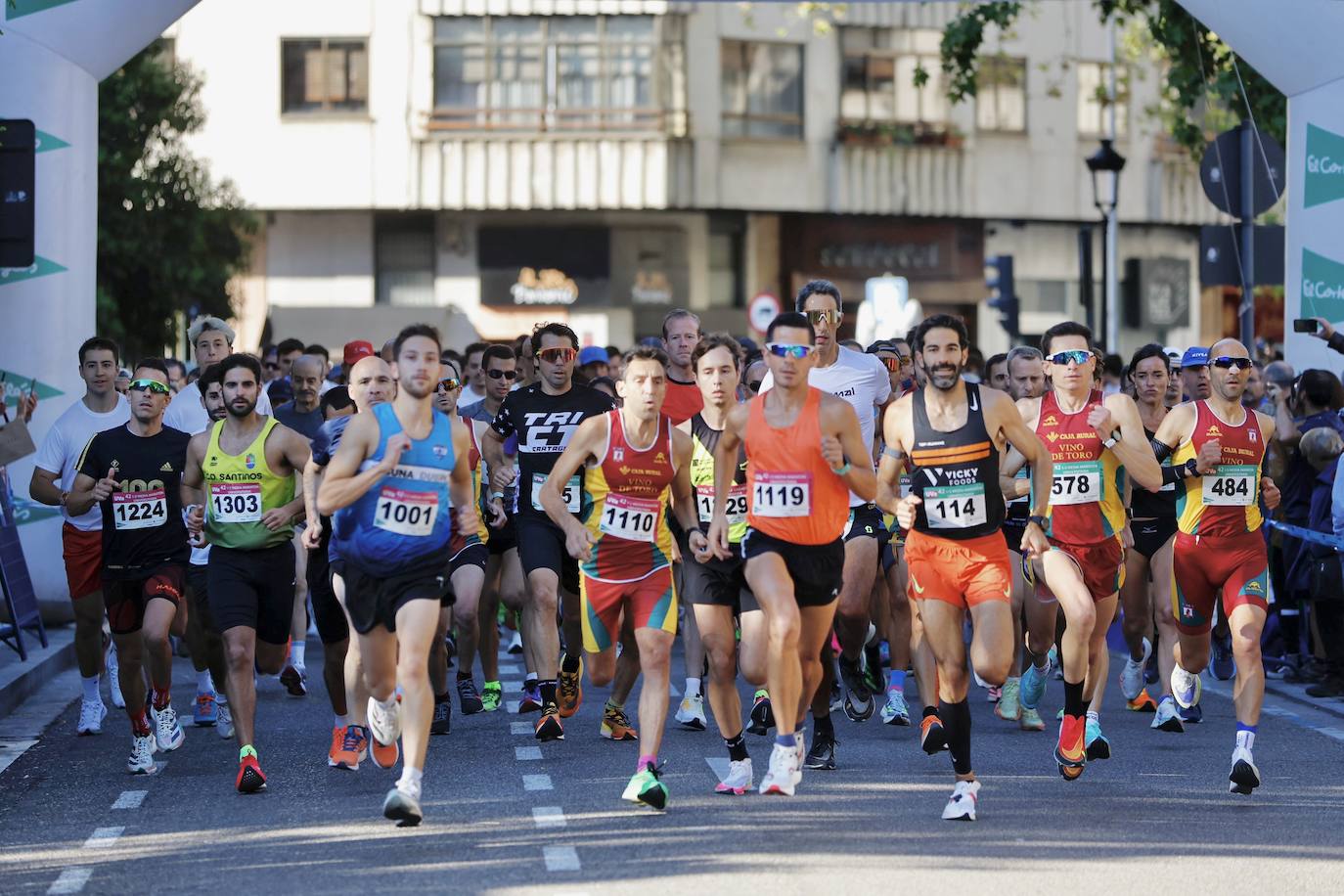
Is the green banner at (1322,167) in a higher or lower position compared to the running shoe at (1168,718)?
higher

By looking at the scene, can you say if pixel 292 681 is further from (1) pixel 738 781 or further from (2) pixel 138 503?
(1) pixel 738 781

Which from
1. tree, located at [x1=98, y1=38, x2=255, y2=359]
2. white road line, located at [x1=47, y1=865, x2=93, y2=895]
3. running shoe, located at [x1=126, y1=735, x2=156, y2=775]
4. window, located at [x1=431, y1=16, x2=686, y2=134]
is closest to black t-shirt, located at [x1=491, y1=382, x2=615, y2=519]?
running shoe, located at [x1=126, y1=735, x2=156, y2=775]

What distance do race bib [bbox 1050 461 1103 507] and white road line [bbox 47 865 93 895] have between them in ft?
15.5

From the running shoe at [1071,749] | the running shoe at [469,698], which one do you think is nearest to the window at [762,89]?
the running shoe at [469,698]

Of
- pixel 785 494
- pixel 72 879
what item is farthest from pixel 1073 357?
pixel 72 879

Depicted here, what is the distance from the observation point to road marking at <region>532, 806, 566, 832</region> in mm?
8789

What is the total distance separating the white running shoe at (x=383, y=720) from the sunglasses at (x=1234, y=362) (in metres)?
4.30

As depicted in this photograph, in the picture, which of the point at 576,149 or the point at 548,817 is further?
the point at 576,149

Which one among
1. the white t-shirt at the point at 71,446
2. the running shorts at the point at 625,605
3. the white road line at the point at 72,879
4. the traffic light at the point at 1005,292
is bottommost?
the white road line at the point at 72,879

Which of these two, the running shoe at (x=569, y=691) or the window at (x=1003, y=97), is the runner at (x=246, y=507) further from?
the window at (x=1003, y=97)

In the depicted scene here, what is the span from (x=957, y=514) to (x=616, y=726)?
281 centimetres

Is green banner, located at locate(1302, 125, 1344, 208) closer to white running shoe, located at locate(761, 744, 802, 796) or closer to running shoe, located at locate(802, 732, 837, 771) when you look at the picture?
running shoe, located at locate(802, 732, 837, 771)

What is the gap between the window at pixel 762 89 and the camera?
127 ft

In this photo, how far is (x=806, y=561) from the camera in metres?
9.24
